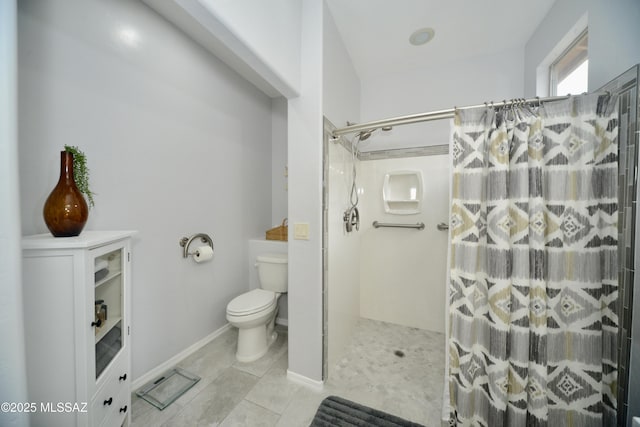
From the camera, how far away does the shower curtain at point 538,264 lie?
1.01 m

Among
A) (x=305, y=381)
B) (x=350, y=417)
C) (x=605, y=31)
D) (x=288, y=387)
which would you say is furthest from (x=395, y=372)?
(x=605, y=31)

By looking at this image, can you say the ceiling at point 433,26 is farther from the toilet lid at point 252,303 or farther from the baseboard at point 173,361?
the baseboard at point 173,361

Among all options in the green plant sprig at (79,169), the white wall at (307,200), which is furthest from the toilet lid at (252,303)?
the green plant sprig at (79,169)

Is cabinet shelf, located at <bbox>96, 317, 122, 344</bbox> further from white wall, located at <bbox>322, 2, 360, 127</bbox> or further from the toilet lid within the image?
white wall, located at <bbox>322, 2, 360, 127</bbox>

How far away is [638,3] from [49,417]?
9.33 feet

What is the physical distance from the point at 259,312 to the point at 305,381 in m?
0.60

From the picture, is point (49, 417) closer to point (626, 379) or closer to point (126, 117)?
point (126, 117)

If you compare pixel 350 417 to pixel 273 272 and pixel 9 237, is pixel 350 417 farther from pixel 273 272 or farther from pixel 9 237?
pixel 9 237

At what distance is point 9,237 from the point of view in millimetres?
633

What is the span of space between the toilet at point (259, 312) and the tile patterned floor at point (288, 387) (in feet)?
0.31

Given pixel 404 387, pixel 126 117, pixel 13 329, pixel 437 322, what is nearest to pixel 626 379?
pixel 404 387

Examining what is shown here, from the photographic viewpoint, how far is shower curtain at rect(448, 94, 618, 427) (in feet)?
3.31

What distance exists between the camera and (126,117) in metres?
1.46

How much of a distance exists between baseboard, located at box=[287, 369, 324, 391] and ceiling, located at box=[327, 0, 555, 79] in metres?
2.70
